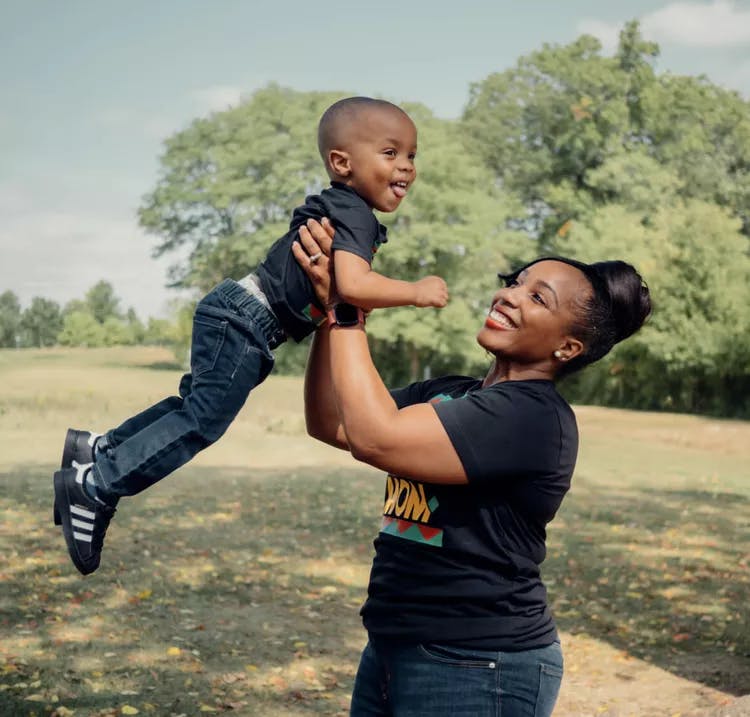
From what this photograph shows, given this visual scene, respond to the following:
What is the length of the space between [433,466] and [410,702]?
650mm

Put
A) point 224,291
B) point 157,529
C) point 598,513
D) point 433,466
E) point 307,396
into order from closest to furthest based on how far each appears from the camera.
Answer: point 433,466 → point 307,396 → point 224,291 → point 157,529 → point 598,513

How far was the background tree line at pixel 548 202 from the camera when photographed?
3828 cm

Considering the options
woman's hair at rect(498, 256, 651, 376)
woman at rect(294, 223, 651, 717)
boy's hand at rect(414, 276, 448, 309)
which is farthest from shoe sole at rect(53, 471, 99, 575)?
woman's hair at rect(498, 256, 651, 376)

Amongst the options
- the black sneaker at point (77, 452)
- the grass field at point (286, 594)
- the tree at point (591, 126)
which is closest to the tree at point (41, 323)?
the tree at point (591, 126)

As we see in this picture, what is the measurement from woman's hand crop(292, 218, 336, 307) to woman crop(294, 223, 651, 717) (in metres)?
0.17

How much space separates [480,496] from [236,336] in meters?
1.13

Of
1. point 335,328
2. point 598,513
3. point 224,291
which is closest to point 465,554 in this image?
point 335,328

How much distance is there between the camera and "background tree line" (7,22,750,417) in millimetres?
38281

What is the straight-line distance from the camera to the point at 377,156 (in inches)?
128

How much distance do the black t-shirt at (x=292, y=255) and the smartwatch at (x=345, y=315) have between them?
11.6 inches

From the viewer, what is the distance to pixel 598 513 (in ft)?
50.7

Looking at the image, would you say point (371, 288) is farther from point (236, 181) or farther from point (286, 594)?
point (236, 181)

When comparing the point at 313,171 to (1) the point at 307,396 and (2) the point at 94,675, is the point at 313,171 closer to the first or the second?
(2) the point at 94,675

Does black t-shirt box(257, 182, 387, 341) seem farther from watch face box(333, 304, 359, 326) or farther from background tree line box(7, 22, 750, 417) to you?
background tree line box(7, 22, 750, 417)
